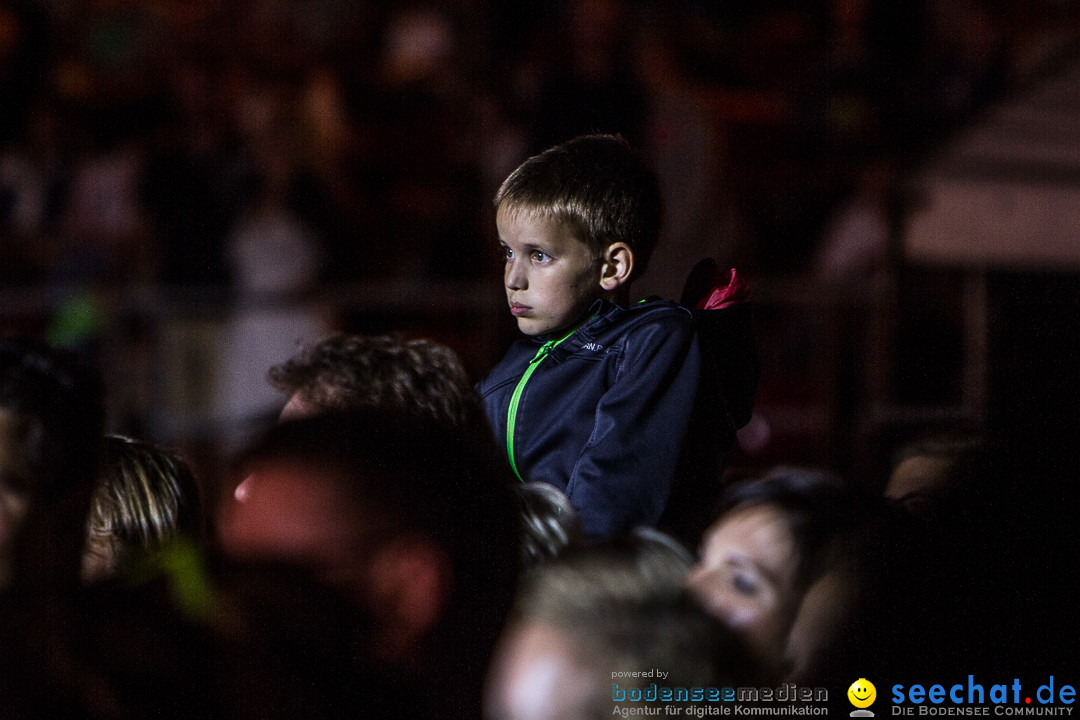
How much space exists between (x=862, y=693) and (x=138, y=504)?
1.07 meters

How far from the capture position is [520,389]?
2.05 metres

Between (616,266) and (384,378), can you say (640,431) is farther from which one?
(384,378)

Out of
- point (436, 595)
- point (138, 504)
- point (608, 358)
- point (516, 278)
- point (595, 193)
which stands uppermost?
point (595, 193)

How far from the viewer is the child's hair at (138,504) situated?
67.6 inches

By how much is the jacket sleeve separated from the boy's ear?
3.8 inches

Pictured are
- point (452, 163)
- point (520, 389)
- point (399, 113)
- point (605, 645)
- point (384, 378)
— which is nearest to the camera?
point (605, 645)

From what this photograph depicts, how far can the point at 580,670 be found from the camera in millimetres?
1137

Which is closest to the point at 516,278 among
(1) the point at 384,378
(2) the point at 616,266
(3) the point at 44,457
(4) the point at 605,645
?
(2) the point at 616,266

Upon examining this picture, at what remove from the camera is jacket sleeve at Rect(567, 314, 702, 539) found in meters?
1.80

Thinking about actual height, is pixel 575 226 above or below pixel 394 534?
above

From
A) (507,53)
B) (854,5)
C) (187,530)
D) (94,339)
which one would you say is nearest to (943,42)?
(854,5)

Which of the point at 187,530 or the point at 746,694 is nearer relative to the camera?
the point at 746,694

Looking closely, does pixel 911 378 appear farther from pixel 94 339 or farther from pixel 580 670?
pixel 580 670

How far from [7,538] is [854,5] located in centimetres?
610
